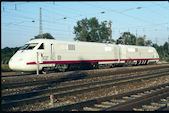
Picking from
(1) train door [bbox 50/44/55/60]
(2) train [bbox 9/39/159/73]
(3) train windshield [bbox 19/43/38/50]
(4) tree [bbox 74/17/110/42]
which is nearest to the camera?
(2) train [bbox 9/39/159/73]

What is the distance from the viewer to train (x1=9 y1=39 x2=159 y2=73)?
1814 cm

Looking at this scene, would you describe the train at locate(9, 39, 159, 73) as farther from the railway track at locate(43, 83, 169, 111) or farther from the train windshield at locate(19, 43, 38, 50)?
the railway track at locate(43, 83, 169, 111)

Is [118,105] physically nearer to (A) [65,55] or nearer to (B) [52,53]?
(B) [52,53]

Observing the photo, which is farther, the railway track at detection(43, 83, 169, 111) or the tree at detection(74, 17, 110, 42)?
the tree at detection(74, 17, 110, 42)

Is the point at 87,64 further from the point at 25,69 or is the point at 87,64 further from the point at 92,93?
the point at 92,93

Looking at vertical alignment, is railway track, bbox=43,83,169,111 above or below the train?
below

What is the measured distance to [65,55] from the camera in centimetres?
2080

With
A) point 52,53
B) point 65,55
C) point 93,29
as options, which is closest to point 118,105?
point 52,53

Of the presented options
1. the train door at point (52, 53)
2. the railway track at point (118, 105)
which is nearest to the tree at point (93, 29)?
the train door at point (52, 53)

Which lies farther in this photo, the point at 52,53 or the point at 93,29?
the point at 93,29

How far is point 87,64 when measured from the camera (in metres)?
24.2

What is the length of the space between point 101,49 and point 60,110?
19.4 m

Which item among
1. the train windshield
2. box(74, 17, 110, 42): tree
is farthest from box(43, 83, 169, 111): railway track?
box(74, 17, 110, 42): tree

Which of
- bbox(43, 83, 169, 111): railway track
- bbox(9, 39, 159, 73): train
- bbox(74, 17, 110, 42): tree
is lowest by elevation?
bbox(43, 83, 169, 111): railway track
